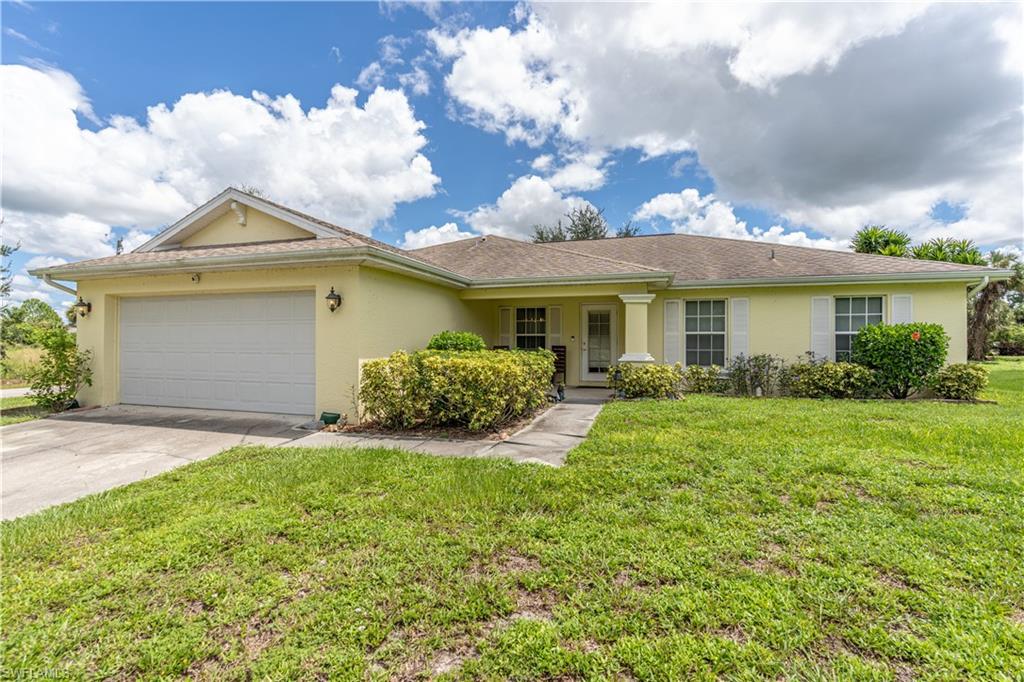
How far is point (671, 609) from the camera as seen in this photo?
2342 millimetres

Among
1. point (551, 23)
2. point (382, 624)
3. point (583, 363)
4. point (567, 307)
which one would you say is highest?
point (551, 23)

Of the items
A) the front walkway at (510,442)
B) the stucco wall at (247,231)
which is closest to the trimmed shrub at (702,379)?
the front walkway at (510,442)

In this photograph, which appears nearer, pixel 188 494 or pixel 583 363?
pixel 188 494

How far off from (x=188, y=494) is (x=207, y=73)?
32.3 ft

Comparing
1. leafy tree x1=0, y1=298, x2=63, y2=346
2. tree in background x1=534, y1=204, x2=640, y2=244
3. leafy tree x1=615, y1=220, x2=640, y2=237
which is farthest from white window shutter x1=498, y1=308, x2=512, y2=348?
leafy tree x1=615, y1=220, x2=640, y2=237

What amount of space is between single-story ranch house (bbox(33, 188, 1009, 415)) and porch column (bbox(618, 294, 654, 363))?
30 mm

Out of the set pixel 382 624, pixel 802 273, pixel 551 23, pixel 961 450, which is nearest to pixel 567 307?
pixel 802 273

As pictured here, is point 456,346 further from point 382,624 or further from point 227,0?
point 227,0

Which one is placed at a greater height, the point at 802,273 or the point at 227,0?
the point at 227,0

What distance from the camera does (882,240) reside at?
57.3 ft

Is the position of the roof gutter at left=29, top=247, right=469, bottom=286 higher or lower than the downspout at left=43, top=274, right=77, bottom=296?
higher

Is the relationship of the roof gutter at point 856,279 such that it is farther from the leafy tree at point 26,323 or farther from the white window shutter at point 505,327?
the leafy tree at point 26,323

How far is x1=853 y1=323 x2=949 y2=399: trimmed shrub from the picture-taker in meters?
9.16

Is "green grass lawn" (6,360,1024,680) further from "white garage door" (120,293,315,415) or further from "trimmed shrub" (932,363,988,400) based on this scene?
"trimmed shrub" (932,363,988,400)
